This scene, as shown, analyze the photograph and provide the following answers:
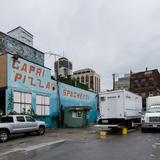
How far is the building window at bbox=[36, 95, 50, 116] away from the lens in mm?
26641

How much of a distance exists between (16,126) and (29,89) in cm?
826

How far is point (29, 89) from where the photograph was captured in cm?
2547

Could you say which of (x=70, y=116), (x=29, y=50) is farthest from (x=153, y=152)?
(x=29, y=50)

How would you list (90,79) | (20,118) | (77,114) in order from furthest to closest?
(90,79)
(77,114)
(20,118)

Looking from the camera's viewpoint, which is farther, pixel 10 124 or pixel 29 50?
pixel 29 50

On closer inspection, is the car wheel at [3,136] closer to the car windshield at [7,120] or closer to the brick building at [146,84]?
the car windshield at [7,120]

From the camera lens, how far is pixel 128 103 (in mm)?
21891

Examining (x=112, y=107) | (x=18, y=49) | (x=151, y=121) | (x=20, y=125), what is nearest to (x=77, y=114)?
(x=112, y=107)

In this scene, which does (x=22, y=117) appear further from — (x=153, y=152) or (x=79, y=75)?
(x=79, y=75)

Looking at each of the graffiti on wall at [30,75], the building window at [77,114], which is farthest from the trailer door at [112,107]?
the building window at [77,114]

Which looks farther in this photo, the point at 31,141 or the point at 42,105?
the point at 42,105

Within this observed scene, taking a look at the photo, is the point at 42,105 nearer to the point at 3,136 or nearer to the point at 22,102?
the point at 22,102

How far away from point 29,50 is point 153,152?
88.7 ft

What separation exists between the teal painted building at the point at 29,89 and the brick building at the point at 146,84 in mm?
53398
